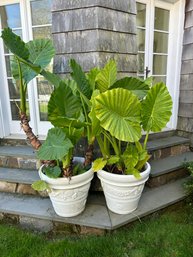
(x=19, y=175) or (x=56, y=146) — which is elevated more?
(x=56, y=146)

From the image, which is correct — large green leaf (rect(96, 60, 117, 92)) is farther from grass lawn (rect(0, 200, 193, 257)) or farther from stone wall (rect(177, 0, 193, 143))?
stone wall (rect(177, 0, 193, 143))

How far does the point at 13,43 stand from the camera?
129cm

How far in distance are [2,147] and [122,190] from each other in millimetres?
1642

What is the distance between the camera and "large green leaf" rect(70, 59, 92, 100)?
1.39 metres

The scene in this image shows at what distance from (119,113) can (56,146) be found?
459mm

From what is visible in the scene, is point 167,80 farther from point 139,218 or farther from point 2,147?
point 2,147

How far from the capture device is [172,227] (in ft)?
5.35

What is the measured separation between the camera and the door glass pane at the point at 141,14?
237 cm

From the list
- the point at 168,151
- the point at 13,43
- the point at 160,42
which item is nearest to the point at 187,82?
A: the point at 160,42

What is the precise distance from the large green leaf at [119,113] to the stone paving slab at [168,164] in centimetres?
95

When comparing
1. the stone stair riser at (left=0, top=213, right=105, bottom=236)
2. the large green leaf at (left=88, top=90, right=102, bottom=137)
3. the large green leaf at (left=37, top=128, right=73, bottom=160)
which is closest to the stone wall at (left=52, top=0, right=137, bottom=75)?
the large green leaf at (left=88, top=90, right=102, bottom=137)

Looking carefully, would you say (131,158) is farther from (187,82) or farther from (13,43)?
(187,82)

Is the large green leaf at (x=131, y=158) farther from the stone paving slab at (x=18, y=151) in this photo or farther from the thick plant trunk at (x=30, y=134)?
the stone paving slab at (x=18, y=151)

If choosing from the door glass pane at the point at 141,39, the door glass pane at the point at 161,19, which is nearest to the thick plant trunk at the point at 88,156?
Result: the door glass pane at the point at 141,39
